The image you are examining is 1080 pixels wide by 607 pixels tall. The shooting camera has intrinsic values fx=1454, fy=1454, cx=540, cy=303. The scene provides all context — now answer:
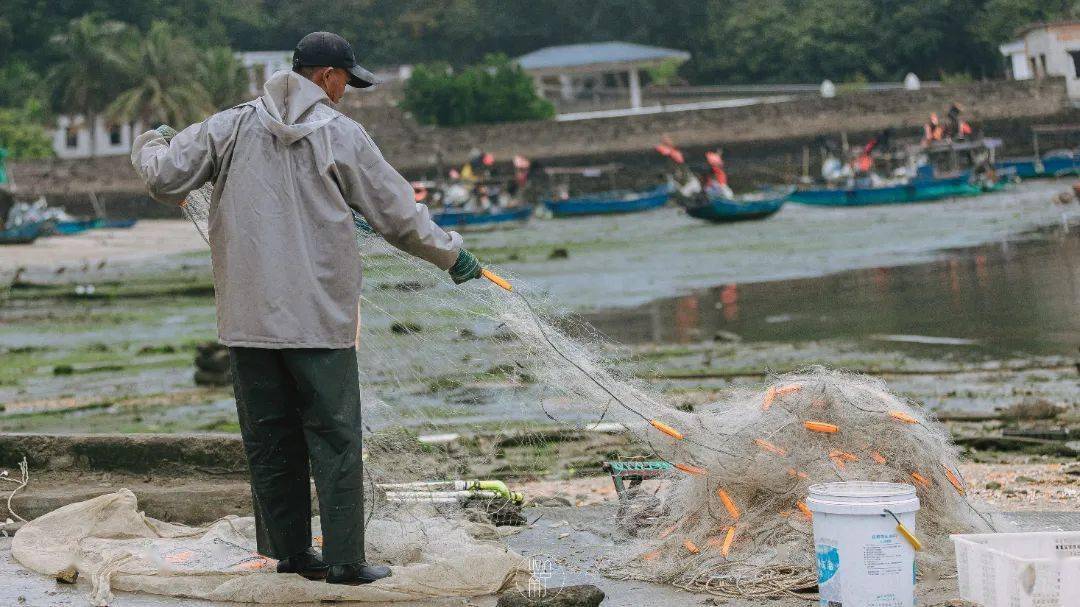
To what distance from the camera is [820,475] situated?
4598mm

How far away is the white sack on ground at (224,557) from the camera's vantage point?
173 inches

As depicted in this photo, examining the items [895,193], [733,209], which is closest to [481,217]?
[733,209]

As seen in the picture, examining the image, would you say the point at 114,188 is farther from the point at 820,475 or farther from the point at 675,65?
the point at 820,475

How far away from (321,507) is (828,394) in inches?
65.7

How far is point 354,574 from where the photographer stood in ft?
14.3

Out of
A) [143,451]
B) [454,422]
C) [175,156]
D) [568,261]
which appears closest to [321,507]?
[175,156]

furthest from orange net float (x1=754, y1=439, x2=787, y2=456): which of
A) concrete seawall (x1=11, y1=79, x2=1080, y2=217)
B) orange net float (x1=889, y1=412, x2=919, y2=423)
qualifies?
concrete seawall (x1=11, y1=79, x2=1080, y2=217)

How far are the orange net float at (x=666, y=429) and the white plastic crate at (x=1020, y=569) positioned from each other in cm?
112

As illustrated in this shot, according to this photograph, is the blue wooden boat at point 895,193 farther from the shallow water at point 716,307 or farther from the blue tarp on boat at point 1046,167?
the blue tarp on boat at point 1046,167

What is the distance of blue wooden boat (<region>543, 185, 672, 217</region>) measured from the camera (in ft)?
168

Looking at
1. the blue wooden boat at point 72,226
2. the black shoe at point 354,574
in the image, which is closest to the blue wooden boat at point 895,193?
the blue wooden boat at point 72,226

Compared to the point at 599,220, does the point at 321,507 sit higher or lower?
higher

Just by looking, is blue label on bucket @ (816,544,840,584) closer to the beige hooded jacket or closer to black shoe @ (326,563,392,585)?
black shoe @ (326,563,392,585)

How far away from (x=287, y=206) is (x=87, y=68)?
5932cm
